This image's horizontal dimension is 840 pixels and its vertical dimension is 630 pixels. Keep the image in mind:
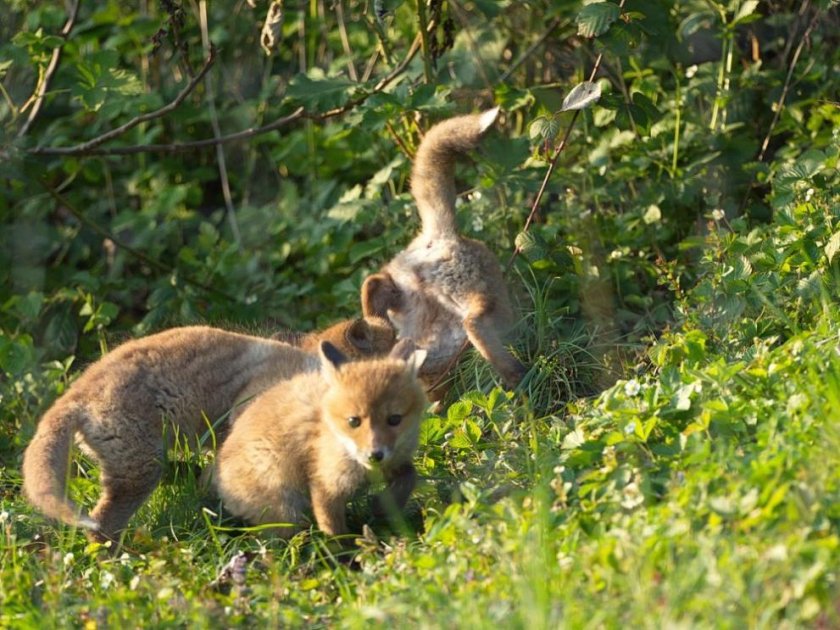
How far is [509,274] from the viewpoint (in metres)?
7.17

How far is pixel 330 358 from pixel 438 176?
1.82m

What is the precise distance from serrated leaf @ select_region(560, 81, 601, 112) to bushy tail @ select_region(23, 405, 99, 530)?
2.86 m

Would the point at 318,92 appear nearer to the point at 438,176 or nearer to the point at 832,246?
the point at 438,176

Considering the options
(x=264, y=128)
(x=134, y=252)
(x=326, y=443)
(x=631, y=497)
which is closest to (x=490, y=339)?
(x=326, y=443)

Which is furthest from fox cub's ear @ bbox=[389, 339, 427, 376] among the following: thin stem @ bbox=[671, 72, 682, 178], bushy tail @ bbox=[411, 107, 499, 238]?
thin stem @ bbox=[671, 72, 682, 178]

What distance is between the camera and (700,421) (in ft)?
15.9

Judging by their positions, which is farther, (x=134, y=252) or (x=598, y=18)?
(x=134, y=252)

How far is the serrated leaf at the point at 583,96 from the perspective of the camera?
6.39 metres

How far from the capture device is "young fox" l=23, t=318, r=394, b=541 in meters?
5.58

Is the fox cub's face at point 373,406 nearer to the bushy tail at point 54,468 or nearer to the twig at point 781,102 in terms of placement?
the bushy tail at point 54,468

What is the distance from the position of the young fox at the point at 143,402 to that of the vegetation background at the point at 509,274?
0.21 meters

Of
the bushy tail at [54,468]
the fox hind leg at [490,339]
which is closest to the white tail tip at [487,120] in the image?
the fox hind leg at [490,339]

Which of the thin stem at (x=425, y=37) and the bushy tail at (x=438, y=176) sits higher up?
the thin stem at (x=425, y=37)

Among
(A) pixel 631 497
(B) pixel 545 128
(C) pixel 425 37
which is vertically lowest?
(A) pixel 631 497
